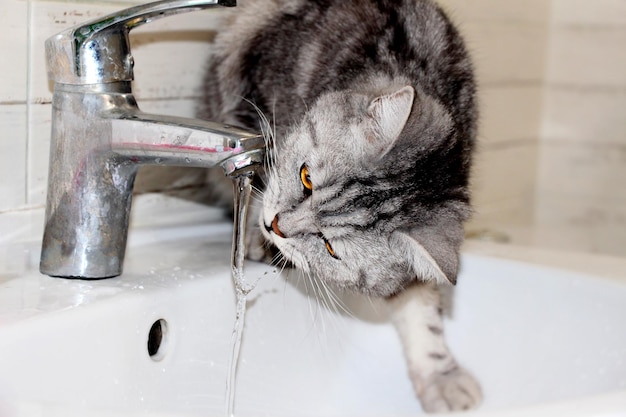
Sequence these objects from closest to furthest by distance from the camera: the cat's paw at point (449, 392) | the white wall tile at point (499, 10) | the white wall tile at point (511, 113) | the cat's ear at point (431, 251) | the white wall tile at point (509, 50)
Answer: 1. the cat's ear at point (431, 251)
2. the cat's paw at point (449, 392)
3. the white wall tile at point (499, 10)
4. the white wall tile at point (509, 50)
5. the white wall tile at point (511, 113)

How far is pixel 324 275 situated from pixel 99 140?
0.34 metres

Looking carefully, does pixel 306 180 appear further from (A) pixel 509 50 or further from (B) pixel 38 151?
(A) pixel 509 50

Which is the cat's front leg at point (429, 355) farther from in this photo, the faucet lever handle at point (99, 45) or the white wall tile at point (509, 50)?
the white wall tile at point (509, 50)

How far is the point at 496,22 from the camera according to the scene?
195cm

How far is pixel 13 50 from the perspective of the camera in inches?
43.4

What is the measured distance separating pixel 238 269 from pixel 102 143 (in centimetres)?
23

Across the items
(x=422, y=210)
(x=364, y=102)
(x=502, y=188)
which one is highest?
(x=364, y=102)

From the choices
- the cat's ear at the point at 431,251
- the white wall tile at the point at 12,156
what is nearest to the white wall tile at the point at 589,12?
the cat's ear at the point at 431,251

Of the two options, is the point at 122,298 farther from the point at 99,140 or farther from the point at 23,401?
the point at 23,401

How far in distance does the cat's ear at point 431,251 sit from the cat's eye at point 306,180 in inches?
4.9

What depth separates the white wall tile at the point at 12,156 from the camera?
1.12 m

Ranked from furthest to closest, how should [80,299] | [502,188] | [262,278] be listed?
[502,188]
[262,278]
[80,299]

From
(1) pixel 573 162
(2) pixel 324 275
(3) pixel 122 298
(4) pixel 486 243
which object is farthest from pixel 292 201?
(1) pixel 573 162

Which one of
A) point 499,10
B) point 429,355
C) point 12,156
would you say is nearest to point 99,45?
point 12,156
